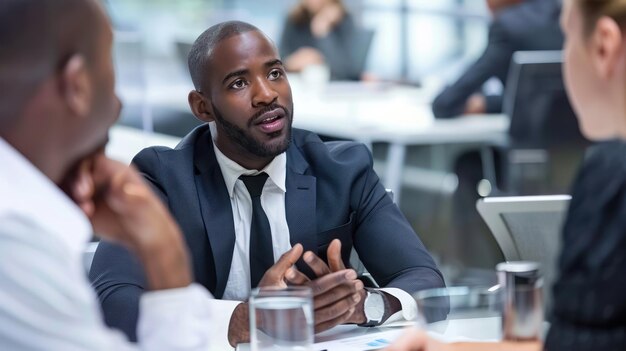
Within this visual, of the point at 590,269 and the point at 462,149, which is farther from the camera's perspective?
the point at 462,149

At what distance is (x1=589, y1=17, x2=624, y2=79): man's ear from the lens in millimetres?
1620

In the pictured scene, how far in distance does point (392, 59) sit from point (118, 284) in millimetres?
9495

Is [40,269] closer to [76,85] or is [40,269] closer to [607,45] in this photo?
[76,85]

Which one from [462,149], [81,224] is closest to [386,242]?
[81,224]

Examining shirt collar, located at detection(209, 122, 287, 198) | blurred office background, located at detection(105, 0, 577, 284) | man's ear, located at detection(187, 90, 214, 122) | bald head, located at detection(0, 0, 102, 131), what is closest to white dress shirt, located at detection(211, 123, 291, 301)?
shirt collar, located at detection(209, 122, 287, 198)

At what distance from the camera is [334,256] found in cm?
252

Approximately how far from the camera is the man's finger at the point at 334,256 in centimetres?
252

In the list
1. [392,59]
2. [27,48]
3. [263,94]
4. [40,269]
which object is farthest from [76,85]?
[392,59]

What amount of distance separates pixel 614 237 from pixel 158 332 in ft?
2.12

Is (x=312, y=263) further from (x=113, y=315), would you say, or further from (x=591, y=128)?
(x=591, y=128)

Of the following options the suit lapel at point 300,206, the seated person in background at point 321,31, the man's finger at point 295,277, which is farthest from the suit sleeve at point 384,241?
the seated person in background at point 321,31

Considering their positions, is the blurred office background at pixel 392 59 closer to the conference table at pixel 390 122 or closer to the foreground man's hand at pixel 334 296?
the conference table at pixel 390 122

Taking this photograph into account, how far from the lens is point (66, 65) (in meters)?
1.49

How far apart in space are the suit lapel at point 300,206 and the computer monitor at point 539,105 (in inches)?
101
